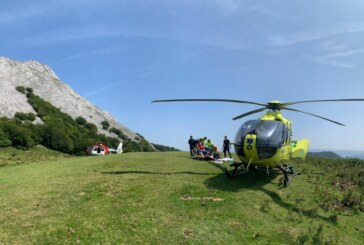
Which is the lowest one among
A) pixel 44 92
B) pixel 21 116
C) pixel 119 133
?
pixel 119 133

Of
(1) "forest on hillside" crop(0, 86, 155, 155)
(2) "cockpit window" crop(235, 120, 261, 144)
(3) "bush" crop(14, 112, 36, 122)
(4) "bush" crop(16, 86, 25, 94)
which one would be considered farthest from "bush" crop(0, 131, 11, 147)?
(4) "bush" crop(16, 86, 25, 94)

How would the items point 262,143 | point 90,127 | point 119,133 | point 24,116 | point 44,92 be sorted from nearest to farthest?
point 262,143
point 24,116
point 90,127
point 119,133
point 44,92

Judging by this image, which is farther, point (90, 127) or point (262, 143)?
point (90, 127)

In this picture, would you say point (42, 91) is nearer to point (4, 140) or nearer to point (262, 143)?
point (4, 140)

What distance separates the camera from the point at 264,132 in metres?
16.4

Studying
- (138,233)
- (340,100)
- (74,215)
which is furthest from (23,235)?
(340,100)

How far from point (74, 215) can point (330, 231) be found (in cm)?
912

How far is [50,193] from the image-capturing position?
1417 cm

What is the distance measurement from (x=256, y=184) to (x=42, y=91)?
265 feet

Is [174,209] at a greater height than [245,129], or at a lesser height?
lesser

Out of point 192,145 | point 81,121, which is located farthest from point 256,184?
point 81,121

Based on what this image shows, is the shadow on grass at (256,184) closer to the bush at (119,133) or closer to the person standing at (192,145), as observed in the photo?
the person standing at (192,145)

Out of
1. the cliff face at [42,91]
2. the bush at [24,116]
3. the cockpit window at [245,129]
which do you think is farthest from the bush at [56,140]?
the cockpit window at [245,129]

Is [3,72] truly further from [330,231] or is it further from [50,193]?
[330,231]
